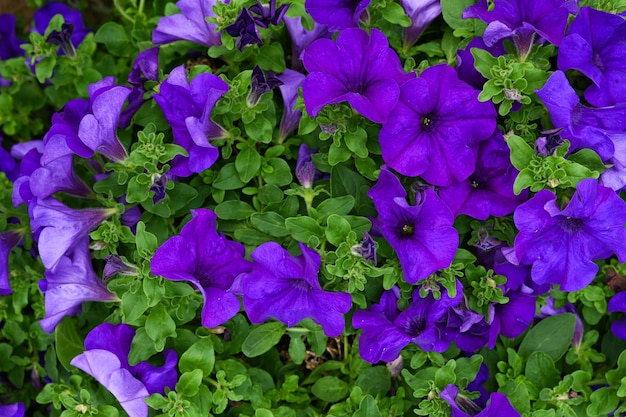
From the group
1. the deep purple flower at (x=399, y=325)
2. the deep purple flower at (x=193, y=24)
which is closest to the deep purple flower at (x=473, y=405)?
the deep purple flower at (x=399, y=325)

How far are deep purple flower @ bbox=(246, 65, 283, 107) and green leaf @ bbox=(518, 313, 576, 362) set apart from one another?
0.98 metres

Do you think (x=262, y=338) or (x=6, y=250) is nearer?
(x=262, y=338)

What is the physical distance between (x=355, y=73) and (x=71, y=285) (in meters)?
0.93

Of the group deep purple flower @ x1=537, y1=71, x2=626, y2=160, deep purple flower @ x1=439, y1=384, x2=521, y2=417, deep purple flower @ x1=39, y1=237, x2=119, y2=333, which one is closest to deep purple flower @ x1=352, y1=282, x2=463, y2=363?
deep purple flower @ x1=439, y1=384, x2=521, y2=417

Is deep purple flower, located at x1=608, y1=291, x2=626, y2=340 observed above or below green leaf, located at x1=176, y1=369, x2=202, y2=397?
below

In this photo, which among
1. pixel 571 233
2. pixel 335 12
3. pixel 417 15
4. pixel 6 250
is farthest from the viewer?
pixel 6 250

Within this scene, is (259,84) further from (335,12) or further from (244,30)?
(335,12)

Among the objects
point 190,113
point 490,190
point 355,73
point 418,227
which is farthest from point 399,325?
point 190,113

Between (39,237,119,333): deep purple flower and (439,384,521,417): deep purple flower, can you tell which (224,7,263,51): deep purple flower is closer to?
(39,237,119,333): deep purple flower

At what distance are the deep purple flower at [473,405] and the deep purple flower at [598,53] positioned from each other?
0.75 m

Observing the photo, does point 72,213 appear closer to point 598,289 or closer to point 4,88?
point 4,88

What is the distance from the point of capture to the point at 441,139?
1.65 metres

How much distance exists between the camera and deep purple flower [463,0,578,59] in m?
1.60

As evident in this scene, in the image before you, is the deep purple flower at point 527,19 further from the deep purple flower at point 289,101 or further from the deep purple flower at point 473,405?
the deep purple flower at point 473,405
